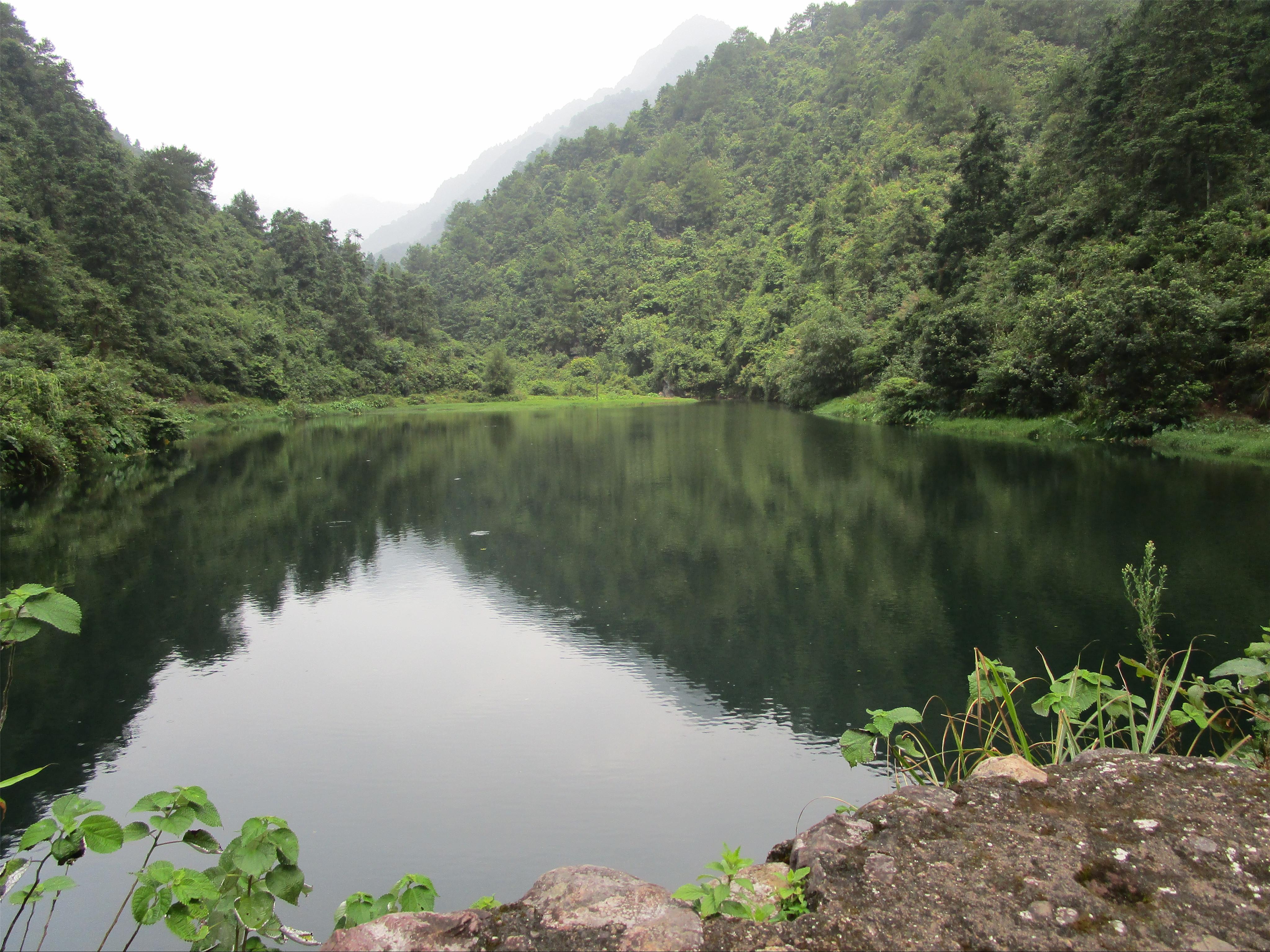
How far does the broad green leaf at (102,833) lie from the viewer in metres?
2.26

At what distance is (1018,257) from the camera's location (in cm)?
2858

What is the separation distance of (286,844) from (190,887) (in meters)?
0.30

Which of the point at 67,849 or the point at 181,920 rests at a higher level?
the point at 67,849

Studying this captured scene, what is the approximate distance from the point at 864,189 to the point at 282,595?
55475 mm

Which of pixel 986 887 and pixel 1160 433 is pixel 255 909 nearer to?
pixel 986 887

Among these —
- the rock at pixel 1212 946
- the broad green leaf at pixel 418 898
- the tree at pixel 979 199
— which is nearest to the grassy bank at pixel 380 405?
the tree at pixel 979 199

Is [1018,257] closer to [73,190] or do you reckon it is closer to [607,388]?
[73,190]

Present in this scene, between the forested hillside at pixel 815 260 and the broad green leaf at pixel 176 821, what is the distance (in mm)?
17936

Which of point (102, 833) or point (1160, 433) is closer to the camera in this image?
point (102, 833)

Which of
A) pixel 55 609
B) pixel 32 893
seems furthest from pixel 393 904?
pixel 55 609

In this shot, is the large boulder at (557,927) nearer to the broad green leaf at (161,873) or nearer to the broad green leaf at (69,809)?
the broad green leaf at (161,873)

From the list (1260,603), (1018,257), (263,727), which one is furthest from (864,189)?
(263,727)

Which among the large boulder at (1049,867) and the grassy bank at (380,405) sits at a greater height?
the large boulder at (1049,867)

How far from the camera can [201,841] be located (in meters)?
2.62
